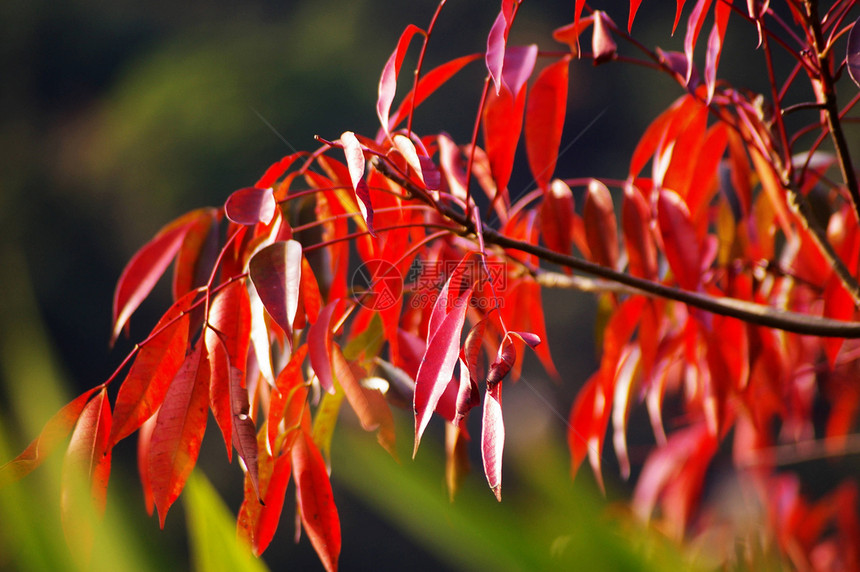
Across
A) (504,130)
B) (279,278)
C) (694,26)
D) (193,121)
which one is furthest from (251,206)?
(193,121)

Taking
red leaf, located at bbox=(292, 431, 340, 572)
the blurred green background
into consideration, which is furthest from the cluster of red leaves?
the blurred green background

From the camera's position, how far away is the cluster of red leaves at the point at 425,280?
0.30m

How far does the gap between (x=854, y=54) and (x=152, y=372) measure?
0.37 m

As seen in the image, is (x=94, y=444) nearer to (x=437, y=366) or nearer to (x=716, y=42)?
(x=437, y=366)

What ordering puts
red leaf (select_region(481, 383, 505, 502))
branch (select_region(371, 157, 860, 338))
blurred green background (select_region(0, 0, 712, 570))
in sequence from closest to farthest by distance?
red leaf (select_region(481, 383, 505, 502)) < branch (select_region(371, 157, 860, 338)) < blurred green background (select_region(0, 0, 712, 570))

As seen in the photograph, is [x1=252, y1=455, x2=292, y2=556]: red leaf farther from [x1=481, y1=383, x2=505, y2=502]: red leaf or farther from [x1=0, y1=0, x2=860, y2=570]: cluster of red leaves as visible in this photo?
[x1=481, y1=383, x2=505, y2=502]: red leaf

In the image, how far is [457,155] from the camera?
488 mm

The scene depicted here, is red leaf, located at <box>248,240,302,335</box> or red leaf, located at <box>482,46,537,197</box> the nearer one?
red leaf, located at <box>248,240,302,335</box>

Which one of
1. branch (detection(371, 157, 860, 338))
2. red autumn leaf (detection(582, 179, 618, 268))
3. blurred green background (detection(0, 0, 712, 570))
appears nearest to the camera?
branch (detection(371, 157, 860, 338))

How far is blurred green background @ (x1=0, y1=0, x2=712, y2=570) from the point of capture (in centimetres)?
203

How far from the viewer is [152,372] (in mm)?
325

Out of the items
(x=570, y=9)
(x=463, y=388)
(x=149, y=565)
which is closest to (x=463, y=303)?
(x=463, y=388)

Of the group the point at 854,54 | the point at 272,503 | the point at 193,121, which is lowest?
the point at 272,503

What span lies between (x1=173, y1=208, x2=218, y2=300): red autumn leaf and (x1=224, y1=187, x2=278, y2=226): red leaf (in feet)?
0.32
